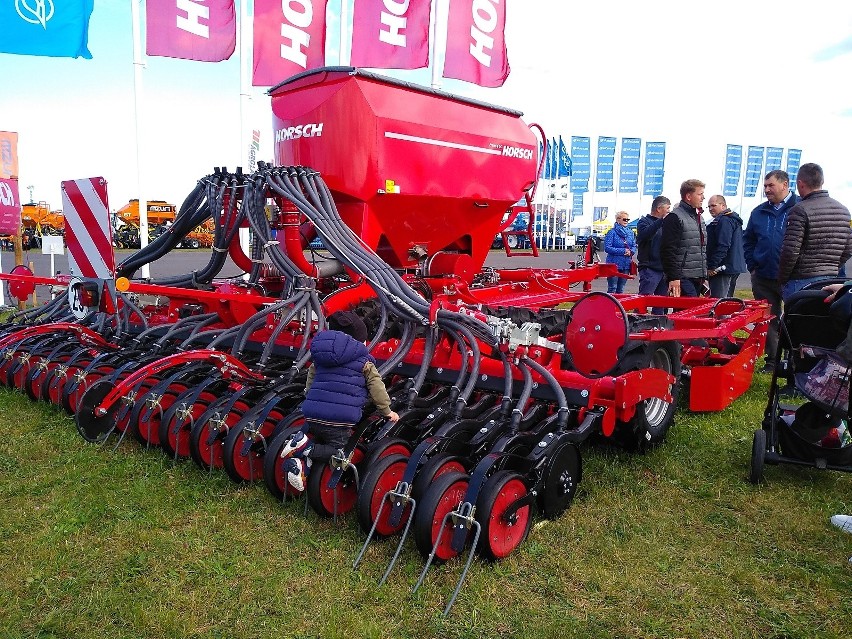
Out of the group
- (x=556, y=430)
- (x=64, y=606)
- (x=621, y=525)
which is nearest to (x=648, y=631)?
(x=621, y=525)

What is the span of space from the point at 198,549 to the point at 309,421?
745mm

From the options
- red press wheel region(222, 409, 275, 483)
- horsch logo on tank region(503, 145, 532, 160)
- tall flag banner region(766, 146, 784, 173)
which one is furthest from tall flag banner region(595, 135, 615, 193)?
red press wheel region(222, 409, 275, 483)

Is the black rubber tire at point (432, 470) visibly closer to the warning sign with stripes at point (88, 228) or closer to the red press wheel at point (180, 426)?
the red press wheel at point (180, 426)

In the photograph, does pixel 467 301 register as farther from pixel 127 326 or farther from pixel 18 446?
pixel 18 446

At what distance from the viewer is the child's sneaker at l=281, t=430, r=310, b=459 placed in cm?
320

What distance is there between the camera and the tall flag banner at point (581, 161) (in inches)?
1312

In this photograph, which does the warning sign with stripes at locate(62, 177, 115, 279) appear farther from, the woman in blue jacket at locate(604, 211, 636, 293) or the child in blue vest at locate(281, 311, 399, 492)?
the woman in blue jacket at locate(604, 211, 636, 293)

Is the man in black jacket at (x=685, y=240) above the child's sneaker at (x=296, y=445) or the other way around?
above

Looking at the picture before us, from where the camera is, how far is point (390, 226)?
517 centimetres

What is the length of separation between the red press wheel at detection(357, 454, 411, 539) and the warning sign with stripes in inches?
111

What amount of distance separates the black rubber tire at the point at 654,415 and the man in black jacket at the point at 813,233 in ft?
4.14

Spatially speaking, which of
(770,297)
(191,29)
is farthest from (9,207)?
(770,297)

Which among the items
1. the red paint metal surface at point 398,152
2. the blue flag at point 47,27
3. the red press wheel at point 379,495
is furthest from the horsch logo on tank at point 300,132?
the blue flag at point 47,27

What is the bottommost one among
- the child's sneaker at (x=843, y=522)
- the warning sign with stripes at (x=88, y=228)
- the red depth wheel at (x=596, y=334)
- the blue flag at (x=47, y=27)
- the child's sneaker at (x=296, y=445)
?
the child's sneaker at (x=843, y=522)
